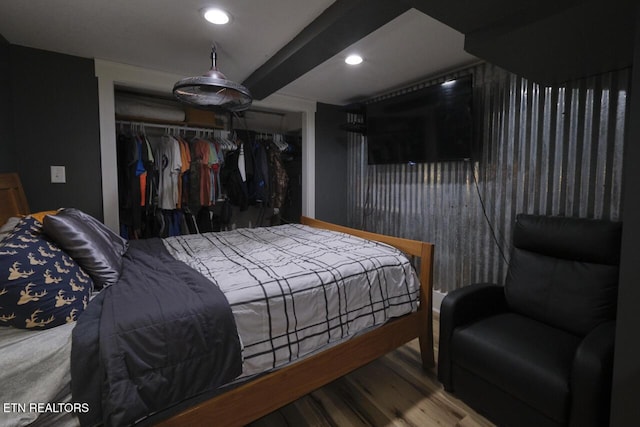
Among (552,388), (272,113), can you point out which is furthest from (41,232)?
(272,113)

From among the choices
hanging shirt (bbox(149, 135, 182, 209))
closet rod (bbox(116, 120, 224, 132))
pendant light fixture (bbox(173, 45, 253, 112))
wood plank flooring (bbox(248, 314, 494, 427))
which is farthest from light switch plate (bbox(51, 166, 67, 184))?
wood plank flooring (bbox(248, 314, 494, 427))

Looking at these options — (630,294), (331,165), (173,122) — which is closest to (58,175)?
(173,122)

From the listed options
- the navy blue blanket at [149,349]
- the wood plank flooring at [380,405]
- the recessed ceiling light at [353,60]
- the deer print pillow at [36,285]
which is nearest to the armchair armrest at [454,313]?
the wood plank flooring at [380,405]

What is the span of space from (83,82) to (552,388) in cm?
354

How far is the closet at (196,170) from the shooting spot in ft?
9.33

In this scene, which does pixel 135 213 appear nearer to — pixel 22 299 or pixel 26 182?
pixel 26 182

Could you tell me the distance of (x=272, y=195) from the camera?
3.74m

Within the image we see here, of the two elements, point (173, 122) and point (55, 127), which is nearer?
point (55, 127)

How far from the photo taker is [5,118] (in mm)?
1987

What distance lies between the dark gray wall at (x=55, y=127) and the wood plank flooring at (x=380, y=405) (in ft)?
7.34

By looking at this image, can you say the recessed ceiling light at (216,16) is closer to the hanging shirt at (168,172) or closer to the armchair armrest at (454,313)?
the hanging shirt at (168,172)

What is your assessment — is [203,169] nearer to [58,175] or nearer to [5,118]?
[58,175]

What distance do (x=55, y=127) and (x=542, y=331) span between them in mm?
3547

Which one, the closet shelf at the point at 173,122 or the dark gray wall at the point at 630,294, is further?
the closet shelf at the point at 173,122
